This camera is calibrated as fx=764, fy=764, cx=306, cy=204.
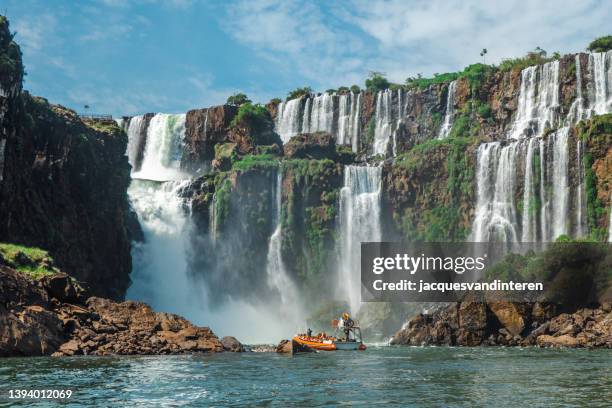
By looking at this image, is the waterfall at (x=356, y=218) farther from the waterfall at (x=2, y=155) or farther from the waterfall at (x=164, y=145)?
the waterfall at (x=2, y=155)

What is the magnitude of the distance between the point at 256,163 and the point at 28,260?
41670mm

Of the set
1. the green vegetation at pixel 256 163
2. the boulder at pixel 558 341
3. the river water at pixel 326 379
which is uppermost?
the green vegetation at pixel 256 163

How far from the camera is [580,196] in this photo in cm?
7550

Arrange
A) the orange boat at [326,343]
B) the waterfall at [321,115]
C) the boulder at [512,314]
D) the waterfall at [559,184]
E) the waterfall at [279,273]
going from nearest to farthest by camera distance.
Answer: the orange boat at [326,343] → the boulder at [512,314] → the waterfall at [559,184] → the waterfall at [279,273] → the waterfall at [321,115]

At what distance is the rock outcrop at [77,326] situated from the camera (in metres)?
47.3

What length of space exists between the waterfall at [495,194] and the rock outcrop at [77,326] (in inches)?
1392

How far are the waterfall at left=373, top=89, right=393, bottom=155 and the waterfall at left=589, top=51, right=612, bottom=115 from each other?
28.1m

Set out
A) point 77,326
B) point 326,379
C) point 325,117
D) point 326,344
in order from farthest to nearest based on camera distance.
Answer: point 325,117 < point 326,344 < point 77,326 < point 326,379

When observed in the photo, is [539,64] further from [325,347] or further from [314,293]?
[325,347]

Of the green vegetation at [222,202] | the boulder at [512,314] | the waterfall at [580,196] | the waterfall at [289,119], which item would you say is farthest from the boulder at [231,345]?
the waterfall at [289,119]

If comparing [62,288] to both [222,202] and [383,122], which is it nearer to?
[222,202]

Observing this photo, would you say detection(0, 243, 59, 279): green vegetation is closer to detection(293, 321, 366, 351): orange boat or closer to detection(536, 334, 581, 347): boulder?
detection(293, 321, 366, 351): orange boat

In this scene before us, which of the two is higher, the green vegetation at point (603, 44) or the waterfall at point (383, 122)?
the green vegetation at point (603, 44)

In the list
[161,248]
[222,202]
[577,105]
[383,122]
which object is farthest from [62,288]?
[383,122]
